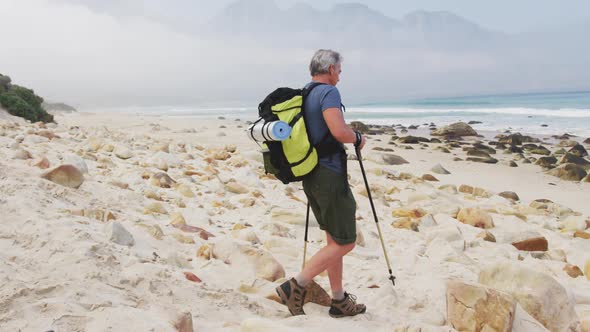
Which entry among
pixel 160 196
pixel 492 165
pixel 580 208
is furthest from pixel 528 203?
pixel 160 196

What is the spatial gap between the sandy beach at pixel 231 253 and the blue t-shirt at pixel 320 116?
39.3 inches

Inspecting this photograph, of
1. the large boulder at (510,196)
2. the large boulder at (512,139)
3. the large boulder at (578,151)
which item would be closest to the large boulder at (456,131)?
the large boulder at (512,139)

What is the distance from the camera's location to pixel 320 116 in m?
3.09

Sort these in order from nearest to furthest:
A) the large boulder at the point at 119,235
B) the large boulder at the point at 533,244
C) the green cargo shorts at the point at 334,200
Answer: the green cargo shorts at the point at 334,200 → the large boulder at the point at 119,235 → the large boulder at the point at 533,244

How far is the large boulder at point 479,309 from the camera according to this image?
9.87 ft

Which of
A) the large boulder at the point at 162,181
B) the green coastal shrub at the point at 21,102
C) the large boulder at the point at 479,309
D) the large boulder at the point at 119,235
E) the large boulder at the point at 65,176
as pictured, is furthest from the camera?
the green coastal shrub at the point at 21,102

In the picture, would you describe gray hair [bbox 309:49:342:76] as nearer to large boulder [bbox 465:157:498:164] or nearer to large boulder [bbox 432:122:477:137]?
large boulder [bbox 465:157:498:164]

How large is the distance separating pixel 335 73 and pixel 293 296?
59.1 inches

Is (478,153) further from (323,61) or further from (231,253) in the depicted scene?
(323,61)

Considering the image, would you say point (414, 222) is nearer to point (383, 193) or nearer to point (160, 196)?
point (383, 193)

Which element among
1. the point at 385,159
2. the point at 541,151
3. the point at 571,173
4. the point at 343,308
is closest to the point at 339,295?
the point at 343,308

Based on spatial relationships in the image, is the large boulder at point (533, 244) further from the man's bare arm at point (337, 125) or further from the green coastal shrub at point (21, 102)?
the green coastal shrub at point (21, 102)

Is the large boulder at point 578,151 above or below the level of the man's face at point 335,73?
below

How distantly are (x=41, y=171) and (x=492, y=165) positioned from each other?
40.6 feet
